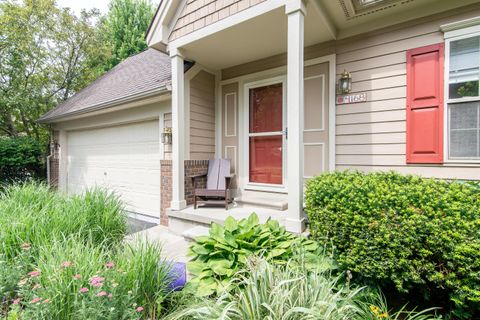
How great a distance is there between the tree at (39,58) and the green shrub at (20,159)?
1.12 meters

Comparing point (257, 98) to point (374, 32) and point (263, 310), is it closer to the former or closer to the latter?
point (374, 32)

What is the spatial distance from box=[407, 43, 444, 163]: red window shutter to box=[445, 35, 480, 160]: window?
97mm

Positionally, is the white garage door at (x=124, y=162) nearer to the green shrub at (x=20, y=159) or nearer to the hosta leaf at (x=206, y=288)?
the green shrub at (x=20, y=159)

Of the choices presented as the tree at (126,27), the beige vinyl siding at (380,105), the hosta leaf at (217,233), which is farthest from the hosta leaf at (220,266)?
the tree at (126,27)

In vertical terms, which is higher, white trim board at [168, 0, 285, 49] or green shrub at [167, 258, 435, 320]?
white trim board at [168, 0, 285, 49]

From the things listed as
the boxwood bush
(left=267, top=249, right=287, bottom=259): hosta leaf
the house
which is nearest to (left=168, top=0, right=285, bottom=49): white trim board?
the house

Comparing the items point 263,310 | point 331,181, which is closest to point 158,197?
point 331,181

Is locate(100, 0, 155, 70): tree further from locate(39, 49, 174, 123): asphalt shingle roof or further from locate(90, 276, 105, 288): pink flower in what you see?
locate(90, 276, 105, 288): pink flower

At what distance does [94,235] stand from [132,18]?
1771cm

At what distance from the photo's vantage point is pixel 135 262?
206 centimetres

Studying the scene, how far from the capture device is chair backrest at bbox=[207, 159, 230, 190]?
4.72m

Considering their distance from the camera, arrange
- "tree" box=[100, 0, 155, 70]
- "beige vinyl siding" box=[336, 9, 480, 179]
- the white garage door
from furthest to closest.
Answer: "tree" box=[100, 0, 155, 70]
the white garage door
"beige vinyl siding" box=[336, 9, 480, 179]

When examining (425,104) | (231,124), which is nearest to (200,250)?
(231,124)

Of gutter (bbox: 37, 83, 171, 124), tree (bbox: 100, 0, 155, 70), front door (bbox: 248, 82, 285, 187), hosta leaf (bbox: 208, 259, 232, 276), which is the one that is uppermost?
tree (bbox: 100, 0, 155, 70)
